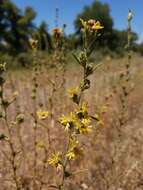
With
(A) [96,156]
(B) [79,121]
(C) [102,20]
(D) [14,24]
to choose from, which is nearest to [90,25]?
(B) [79,121]

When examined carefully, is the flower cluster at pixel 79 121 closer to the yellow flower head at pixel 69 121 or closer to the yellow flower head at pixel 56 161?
the yellow flower head at pixel 69 121

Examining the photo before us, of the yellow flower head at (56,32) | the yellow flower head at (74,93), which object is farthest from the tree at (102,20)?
the yellow flower head at (74,93)

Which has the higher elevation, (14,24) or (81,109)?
(14,24)

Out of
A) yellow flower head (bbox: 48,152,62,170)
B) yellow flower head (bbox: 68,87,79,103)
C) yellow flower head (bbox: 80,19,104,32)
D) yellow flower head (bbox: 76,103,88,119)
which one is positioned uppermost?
yellow flower head (bbox: 80,19,104,32)

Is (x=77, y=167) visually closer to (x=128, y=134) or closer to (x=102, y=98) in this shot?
(x=128, y=134)

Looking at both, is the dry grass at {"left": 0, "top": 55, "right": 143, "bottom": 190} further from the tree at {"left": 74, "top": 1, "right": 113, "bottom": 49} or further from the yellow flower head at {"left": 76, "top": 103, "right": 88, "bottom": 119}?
the yellow flower head at {"left": 76, "top": 103, "right": 88, "bottom": 119}

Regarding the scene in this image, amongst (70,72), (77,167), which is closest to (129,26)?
(77,167)

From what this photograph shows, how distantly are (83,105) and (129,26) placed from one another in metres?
1.21

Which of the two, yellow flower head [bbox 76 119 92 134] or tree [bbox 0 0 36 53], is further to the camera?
tree [bbox 0 0 36 53]

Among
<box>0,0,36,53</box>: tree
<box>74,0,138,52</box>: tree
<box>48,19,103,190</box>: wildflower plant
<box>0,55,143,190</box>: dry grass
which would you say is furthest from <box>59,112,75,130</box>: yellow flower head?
<box>0,0,36,53</box>: tree

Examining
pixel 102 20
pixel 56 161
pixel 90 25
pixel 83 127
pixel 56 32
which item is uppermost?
pixel 102 20

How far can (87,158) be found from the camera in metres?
4.16

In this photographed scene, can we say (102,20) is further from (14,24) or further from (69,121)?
(14,24)

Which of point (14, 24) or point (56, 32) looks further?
point (14, 24)
